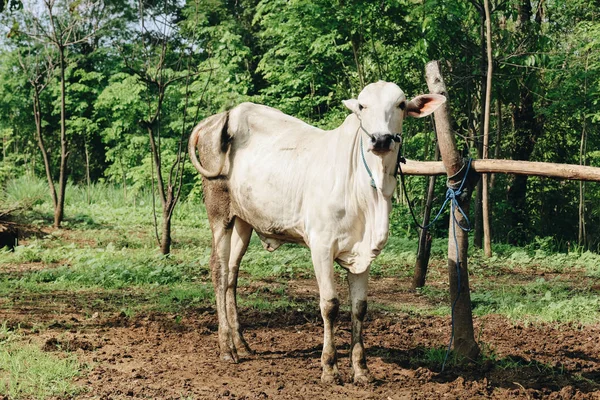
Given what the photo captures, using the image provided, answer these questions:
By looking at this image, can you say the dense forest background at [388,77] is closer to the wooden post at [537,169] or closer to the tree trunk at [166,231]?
the tree trunk at [166,231]

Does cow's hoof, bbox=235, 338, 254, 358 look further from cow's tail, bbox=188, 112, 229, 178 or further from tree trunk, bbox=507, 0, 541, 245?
tree trunk, bbox=507, 0, 541, 245

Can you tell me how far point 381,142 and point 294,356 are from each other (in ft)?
6.84

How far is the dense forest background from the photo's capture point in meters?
11.5

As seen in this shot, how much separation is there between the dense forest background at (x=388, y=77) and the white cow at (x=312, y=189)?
246 centimetres

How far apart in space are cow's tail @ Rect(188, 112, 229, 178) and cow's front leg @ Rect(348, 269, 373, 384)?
1.50 metres

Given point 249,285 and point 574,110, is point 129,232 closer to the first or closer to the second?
point 249,285

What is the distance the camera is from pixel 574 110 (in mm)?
13430

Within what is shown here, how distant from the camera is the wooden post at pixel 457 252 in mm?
5211

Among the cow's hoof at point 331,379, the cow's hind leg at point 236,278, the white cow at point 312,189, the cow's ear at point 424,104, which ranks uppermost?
the cow's ear at point 424,104

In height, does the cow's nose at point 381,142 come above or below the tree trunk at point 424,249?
above

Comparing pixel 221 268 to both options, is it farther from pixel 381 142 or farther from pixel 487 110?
pixel 487 110

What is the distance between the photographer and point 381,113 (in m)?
4.54

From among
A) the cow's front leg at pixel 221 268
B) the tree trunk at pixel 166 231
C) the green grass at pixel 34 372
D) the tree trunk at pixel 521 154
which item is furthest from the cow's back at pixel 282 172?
the tree trunk at pixel 521 154

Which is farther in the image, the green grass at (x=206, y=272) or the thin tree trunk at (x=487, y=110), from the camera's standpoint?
the thin tree trunk at (x=487, y=110)
